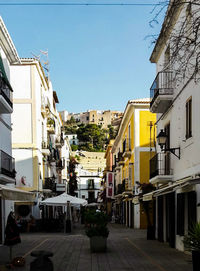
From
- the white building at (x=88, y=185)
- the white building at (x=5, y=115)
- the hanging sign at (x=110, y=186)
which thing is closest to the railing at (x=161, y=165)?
the white building at (x=5, y=115)

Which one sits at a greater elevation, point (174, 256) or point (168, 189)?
point (168, 189)

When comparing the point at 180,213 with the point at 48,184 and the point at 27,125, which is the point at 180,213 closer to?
the point at 27,125

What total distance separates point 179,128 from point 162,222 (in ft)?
17.7

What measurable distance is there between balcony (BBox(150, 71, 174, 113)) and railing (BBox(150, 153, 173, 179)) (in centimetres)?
206

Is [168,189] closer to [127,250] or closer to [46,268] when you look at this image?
[127,250]

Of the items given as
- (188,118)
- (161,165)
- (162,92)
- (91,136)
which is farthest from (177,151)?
(91,136)

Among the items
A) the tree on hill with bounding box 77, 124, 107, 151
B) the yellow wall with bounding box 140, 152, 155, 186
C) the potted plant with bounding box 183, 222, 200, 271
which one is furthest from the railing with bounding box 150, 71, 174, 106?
the tree on hill with bounding box 77, 124, 107, 151

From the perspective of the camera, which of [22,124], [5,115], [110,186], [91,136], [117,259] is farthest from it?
[91,136]

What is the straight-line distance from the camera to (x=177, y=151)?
1680cm

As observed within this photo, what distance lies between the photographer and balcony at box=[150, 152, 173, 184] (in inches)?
717

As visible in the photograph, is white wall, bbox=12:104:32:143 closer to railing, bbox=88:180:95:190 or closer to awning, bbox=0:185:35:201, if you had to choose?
awning, bbox=0:185:35:201

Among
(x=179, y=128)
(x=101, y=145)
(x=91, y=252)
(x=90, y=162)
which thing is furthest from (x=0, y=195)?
(x=101, y=145)

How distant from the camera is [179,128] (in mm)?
16500

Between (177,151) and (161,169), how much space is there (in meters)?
2.81
